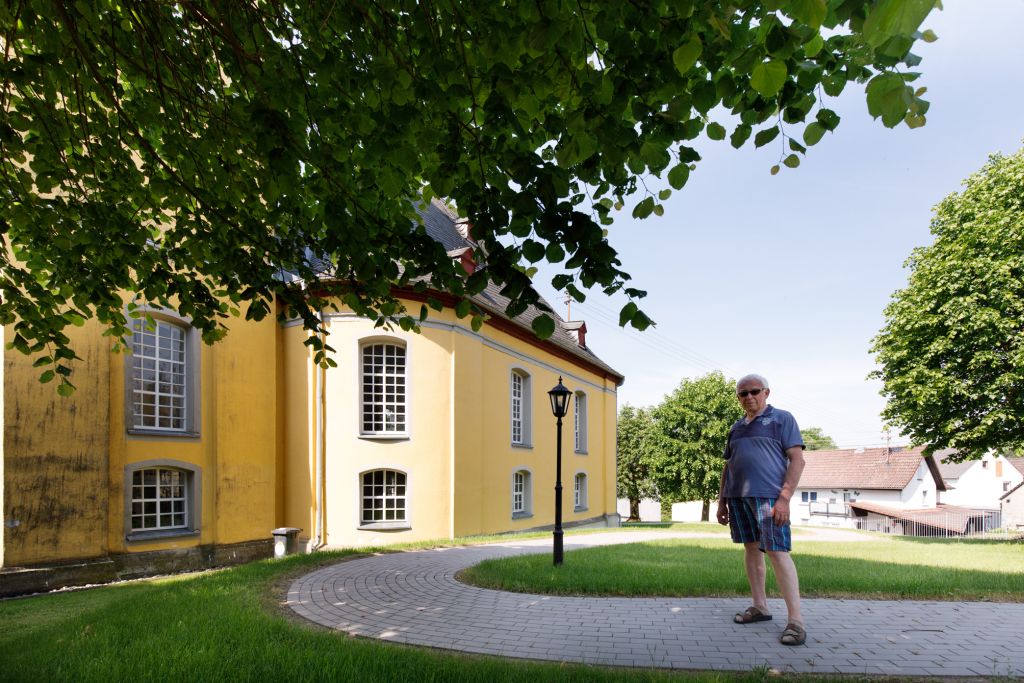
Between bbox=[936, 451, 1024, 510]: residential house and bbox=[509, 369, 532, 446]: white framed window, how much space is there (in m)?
51.2

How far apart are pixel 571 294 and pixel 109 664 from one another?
3954 mm

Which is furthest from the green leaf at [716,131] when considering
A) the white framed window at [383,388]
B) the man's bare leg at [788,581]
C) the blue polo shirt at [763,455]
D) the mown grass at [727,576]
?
the white framed window at [383,388]

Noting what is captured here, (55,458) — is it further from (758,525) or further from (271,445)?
(758,525)

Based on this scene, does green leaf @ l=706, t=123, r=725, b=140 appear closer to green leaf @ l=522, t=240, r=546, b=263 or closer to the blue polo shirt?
green leaf @ l=522, t=240, r=546, b=263

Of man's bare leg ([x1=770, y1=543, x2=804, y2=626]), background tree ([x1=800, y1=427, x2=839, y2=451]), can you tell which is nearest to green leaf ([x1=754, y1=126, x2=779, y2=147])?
man's bare leg ([x1=770, y1=543, x2=804, y2=626])

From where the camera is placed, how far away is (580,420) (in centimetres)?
2561

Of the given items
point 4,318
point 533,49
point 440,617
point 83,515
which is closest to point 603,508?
point 83,515

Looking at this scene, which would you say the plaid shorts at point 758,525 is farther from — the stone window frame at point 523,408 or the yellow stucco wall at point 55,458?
the stone window frame at point 523,408

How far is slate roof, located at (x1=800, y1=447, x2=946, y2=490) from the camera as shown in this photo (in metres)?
45.4

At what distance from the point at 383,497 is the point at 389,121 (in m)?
12.9

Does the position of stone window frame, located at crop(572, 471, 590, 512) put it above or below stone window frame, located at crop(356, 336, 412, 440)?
below

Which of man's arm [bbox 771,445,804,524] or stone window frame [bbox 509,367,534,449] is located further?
stone window frame [bbox 509,367,534,449]

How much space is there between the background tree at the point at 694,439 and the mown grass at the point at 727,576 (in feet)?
102

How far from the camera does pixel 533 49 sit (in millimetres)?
2967
